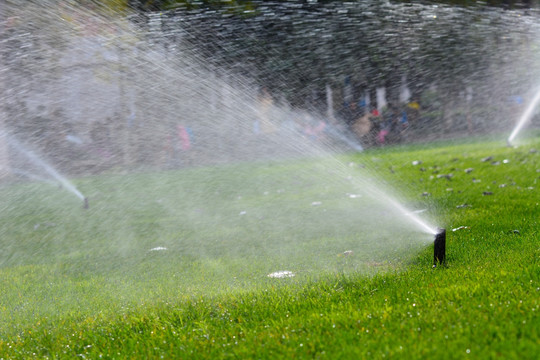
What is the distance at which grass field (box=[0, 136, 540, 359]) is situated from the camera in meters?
2.93

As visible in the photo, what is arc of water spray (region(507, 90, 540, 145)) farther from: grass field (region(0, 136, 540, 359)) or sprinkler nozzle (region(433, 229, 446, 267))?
sprinkler nozzle (region(433, 229, 446, 267))

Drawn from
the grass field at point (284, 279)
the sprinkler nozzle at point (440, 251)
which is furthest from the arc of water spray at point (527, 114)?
the sprinkler nozzle at point (440, 251)

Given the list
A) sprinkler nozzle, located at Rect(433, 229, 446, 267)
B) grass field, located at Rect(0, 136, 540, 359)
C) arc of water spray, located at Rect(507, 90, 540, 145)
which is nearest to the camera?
grass field, located at Rect(0, 136, 540, 359)

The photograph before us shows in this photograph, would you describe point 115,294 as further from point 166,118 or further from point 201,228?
point 166,118

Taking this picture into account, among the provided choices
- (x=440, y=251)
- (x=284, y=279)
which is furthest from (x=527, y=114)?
(x=284, y=279)

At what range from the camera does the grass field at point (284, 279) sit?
9.61 feet

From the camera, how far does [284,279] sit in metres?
4.16

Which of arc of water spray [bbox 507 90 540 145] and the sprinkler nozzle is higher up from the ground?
the sprinkler nozzle

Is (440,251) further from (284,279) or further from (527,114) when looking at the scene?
(527,114)

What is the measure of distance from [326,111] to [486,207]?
14375mm

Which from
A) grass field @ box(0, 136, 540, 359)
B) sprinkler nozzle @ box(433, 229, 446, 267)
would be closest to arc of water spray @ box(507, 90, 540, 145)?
grass field @ box(0, 136, 540, 359)

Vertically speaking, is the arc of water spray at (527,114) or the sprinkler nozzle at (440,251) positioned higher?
the sprinkler nozzle at (440,251)

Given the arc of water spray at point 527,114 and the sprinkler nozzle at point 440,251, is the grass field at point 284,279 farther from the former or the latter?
the arc of water spray at point 527,114

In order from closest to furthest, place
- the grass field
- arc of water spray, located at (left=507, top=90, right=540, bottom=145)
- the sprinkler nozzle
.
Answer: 1. the grass field
2. the sprinkler nozzle
3. arc of water spray, located at (left=507, top=90, right=540, bottom=145)
